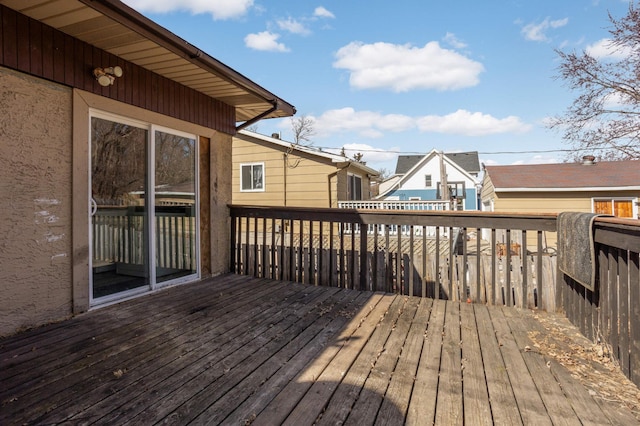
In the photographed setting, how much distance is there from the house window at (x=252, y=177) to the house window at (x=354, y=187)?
9.77 ft

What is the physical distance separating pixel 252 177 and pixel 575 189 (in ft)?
36.2

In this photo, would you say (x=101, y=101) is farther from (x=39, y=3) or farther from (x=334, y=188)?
(x=334, y=188)

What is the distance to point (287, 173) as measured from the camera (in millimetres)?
10797

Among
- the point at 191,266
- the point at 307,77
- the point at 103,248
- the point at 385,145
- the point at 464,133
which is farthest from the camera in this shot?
the point at 385,145

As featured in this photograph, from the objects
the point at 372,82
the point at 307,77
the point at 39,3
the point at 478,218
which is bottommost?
the point at 478,218

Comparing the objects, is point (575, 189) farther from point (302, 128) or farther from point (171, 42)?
point (302, 128)

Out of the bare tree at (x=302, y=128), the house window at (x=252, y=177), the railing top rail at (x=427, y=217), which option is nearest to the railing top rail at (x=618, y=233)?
the railing top rail at (x=427, y=217)

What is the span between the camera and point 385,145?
3177cm

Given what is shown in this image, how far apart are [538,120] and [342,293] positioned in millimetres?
8727

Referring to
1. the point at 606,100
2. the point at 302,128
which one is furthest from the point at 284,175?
the point at 302,128

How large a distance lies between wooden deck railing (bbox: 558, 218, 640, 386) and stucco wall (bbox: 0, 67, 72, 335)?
401 centimetres

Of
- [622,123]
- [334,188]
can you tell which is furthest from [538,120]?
[334,188]

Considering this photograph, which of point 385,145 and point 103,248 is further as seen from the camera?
point 385,145

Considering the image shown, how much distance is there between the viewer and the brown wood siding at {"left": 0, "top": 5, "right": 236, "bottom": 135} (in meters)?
2.38
